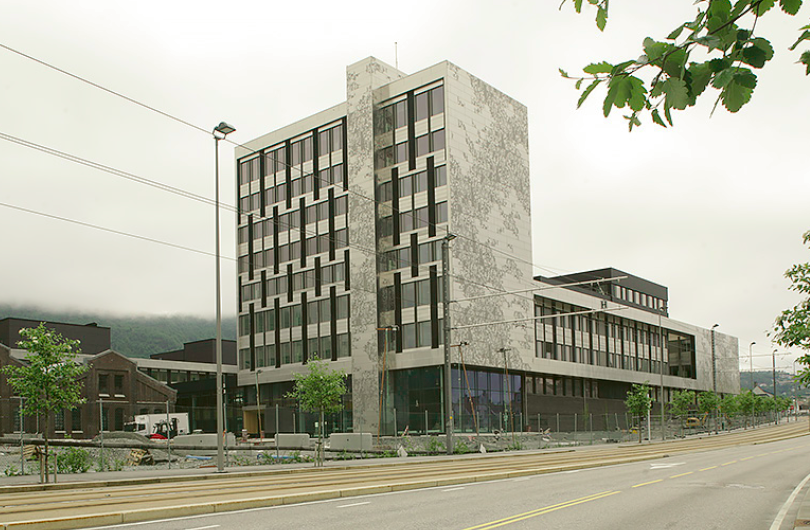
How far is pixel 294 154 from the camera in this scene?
78.8 m

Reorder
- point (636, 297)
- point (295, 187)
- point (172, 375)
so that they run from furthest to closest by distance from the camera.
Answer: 1. point (172, 375)
2. point (636, 297)
3. point (295, 187)

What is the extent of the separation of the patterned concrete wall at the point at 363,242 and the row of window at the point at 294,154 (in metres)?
3.74

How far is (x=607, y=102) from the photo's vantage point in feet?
12.7

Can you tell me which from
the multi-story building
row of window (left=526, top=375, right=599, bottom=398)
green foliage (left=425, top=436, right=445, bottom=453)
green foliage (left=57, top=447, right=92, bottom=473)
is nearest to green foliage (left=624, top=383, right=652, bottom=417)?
the multi-story building

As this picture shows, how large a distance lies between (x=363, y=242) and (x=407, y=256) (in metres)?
4.80

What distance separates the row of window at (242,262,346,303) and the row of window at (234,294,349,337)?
1696 mm

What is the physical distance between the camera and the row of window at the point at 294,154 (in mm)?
74750

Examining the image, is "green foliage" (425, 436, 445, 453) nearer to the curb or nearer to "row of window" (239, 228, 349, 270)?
the curb

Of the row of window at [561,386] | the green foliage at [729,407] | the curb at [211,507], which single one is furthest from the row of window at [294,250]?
the green foliage at [729,407]

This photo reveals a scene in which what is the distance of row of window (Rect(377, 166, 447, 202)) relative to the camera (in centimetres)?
6450

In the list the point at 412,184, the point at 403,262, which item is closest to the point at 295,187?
the point at 412,184

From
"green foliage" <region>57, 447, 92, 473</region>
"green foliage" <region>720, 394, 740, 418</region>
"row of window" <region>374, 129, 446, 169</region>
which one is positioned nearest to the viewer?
"green foliage" <region>57, 447, 92, 473</region>

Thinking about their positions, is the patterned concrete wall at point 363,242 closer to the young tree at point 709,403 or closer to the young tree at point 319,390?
the young tree at point 319,390

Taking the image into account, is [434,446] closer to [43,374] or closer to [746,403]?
[43,374]
